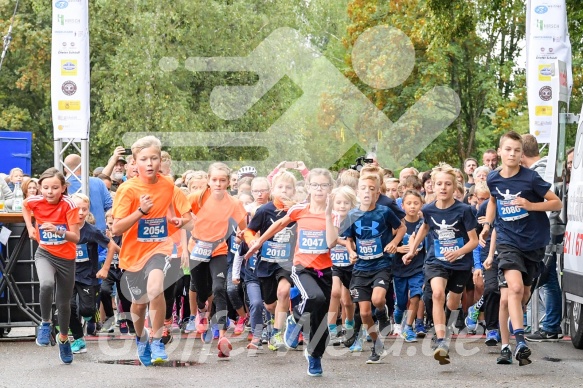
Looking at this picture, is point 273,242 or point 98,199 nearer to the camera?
point 273,242

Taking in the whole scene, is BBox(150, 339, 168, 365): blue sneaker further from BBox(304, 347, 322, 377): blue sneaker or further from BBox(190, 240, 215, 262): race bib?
BBox(190, 240, 215, 262): race bib

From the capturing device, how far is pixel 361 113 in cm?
4244

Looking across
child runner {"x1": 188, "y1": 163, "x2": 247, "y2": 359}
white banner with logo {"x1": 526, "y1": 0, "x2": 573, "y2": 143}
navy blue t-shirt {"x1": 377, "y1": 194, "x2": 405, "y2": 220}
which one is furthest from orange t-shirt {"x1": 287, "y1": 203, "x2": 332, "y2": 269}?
white banner with logo {"x1": 526, "y1": 0, "x2": 573, "y2": 143}

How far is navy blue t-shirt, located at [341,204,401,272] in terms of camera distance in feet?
37.3

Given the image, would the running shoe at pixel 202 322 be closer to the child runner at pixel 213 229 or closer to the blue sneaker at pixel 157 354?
the child runner at pixel 213 229

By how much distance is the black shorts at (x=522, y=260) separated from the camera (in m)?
10.5

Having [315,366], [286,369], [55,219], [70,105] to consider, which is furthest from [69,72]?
[315,366]

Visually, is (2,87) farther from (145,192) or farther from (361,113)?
(145,192)

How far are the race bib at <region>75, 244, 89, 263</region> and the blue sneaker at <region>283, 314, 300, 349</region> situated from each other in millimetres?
2590

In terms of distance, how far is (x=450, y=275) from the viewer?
11.6 metres

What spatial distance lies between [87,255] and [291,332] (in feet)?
9.21

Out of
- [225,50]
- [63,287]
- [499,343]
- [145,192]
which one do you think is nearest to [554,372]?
[499,343]

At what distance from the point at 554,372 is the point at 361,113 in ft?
107

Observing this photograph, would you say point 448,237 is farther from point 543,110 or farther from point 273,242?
point 543,110
